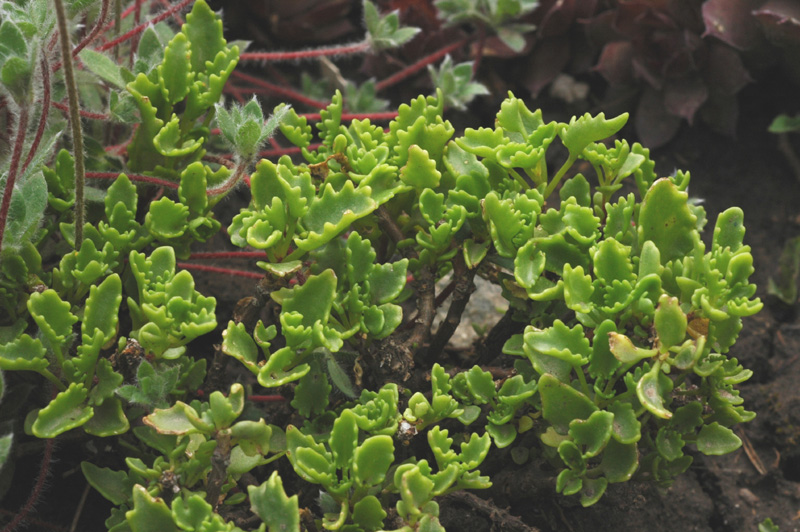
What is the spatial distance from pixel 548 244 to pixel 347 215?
41 centimetres

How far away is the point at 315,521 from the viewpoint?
54.5 inches

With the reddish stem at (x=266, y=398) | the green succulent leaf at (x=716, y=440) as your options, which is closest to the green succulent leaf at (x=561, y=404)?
the green succulent leaf at (x=716, y=440)

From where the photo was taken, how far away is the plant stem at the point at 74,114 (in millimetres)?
1254

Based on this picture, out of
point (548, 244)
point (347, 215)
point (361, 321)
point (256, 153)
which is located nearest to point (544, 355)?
point (548, 244)

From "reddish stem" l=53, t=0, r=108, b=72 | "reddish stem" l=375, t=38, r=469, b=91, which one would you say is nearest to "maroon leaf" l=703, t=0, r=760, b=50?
"reddish stem" l=375, t=38, r=469, b=91

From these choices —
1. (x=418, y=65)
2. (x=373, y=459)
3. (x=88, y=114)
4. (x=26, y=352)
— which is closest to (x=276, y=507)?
(x=373, y=459)

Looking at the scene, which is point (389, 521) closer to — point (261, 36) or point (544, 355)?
point (544, 355)

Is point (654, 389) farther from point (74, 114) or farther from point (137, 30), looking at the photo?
point (137, 30)

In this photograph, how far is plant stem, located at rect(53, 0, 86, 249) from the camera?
4.12ft

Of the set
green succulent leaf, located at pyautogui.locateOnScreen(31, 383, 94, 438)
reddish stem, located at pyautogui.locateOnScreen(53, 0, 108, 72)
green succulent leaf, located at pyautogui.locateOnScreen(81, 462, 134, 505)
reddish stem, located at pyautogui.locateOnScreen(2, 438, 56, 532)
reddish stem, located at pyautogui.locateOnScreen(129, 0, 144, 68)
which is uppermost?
reddish stem, located at pyautogui.locateOnScreen(53, 0, 108, 72)

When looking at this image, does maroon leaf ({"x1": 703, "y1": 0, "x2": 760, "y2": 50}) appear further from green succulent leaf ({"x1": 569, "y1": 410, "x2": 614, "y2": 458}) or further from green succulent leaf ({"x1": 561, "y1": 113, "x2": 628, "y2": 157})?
green succulent leaf ({"x1": 569, "y1": 410, "x2": 614, "y2": 458})

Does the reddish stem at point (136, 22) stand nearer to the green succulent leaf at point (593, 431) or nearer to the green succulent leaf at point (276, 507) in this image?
the green succulent leaf at point (276, 507)

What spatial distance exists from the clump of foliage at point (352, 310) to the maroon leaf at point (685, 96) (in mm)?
1236

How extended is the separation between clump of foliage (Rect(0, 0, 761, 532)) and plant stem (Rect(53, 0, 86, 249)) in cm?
4
